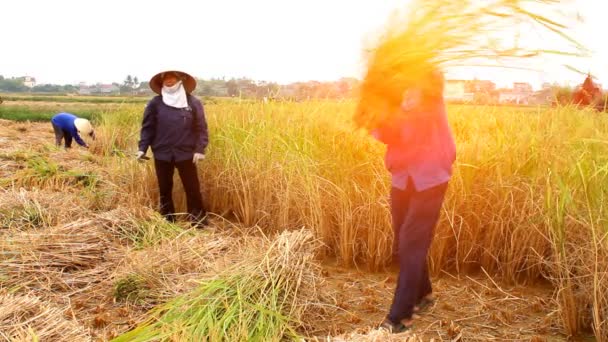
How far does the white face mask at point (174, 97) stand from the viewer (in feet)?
16.0

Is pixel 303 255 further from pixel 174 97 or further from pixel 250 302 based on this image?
pixel 174 97

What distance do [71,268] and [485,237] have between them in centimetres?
257

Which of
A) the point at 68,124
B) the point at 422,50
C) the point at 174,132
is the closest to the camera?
the point at 422,50

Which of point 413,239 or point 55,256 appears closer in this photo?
point 413,239

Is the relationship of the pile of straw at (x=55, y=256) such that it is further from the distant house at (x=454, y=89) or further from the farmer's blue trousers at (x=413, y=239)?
the distant house at (x=454, y=89)

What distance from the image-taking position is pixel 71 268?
3.70 m

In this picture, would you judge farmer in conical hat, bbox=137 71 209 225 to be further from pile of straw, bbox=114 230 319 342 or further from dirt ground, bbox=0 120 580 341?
pile of straw, bbox=114 230 319 342

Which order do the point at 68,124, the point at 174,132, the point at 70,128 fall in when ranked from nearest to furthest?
the point at 174,132 < the point at 68,124 < the point at 70,128

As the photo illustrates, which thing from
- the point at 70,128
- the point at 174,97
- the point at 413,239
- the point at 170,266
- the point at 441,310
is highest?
the point at 174,97

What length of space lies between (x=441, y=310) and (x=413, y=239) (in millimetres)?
707

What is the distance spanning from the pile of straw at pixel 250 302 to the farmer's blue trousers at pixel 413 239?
0.49 meters

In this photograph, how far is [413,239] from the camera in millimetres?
2705

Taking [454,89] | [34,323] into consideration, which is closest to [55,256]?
[34,323]

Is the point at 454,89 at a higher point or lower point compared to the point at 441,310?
higher
